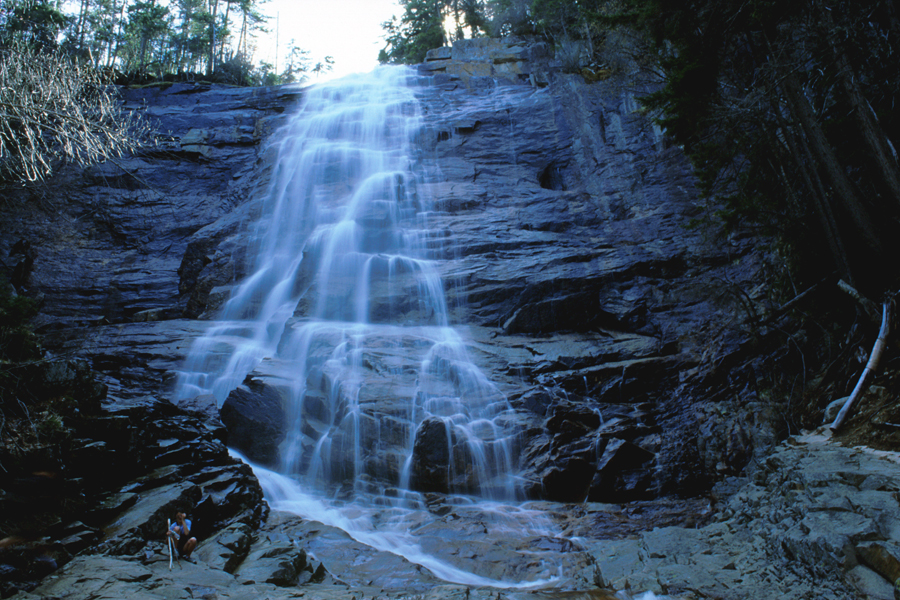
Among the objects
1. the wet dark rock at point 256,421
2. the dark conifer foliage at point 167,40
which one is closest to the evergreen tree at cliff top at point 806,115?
the wet dark rock at point 256,421

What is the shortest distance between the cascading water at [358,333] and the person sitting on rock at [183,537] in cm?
259

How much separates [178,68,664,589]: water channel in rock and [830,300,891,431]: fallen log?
385 cm

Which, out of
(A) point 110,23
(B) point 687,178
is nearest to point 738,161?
(B) point 687,178

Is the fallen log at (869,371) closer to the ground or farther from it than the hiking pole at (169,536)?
farther from it

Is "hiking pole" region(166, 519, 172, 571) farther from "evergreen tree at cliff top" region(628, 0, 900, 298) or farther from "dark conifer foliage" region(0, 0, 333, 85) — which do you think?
"dark conifer foliage" region(0, 0, 333, 85)

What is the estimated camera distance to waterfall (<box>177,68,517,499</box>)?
9273 millimetres

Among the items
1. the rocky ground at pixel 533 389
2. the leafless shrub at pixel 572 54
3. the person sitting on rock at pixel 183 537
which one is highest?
the leafless shrub at pixel 572 54

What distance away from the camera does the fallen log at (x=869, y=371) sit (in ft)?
20.5

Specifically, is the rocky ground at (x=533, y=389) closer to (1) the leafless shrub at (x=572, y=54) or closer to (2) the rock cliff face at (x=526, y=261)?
(2) the rock cliff face at (x=526, y=261)

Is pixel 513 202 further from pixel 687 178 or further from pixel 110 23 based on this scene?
pixel 110 23

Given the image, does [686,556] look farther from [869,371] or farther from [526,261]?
[526,261]

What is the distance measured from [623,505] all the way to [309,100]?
894 inches

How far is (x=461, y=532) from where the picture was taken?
734cm

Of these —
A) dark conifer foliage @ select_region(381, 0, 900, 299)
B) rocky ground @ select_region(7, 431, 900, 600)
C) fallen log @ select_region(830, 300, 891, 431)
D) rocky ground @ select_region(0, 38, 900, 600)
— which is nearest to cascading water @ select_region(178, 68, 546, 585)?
rocky ground @ select_region(0, 38, 900, 600)
